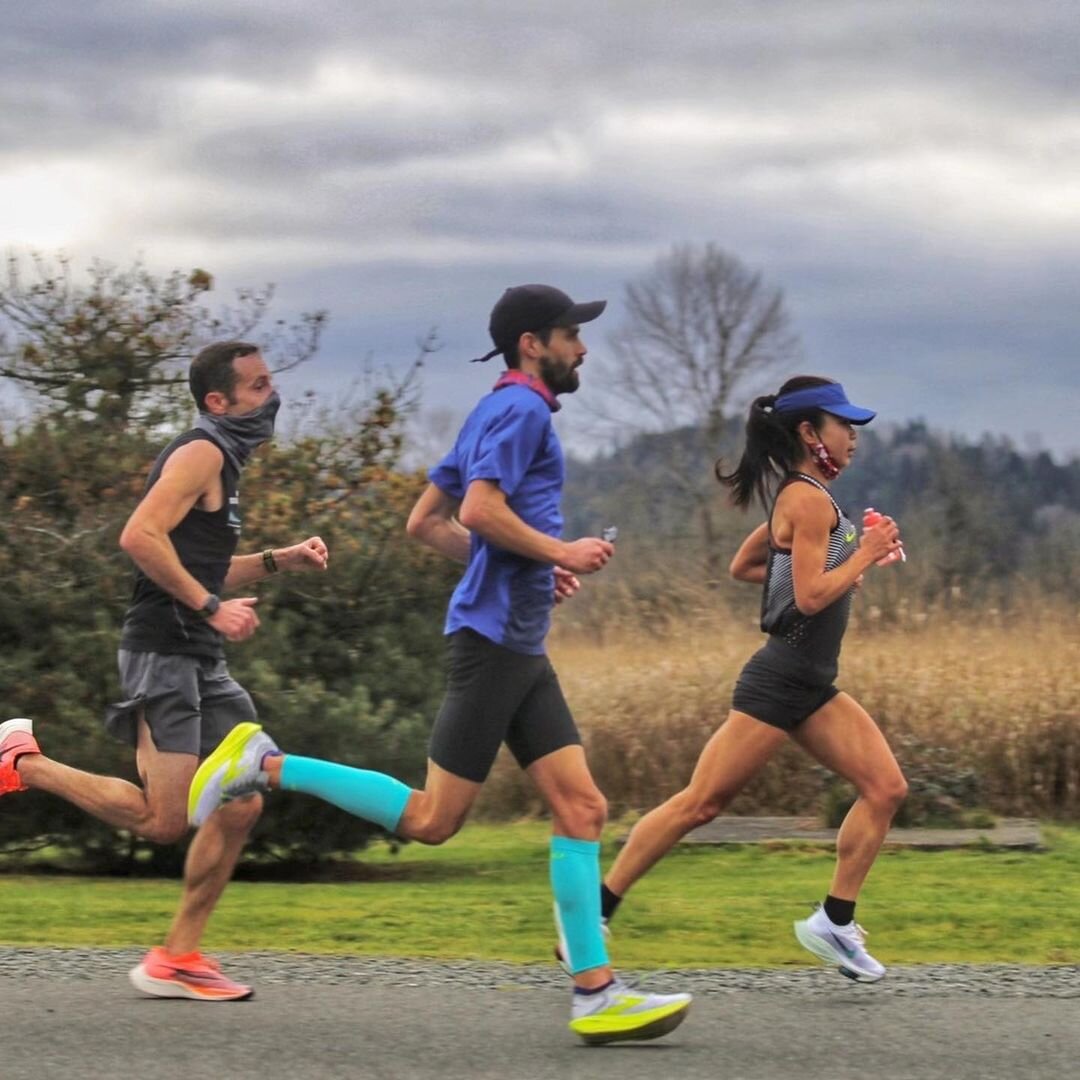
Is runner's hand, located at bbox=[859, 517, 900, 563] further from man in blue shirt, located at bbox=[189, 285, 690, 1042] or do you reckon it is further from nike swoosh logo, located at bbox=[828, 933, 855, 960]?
nike swoosh logo, located at bbox=[828, 933, 855, 960]

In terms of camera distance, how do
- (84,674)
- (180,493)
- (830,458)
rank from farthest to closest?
(84,674) < (830,458) < (180,493)

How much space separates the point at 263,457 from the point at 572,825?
5.92 m

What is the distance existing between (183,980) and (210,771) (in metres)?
0.67

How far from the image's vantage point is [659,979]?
19.9 feet

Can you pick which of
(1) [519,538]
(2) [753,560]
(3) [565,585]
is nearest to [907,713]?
(2) [753,560]

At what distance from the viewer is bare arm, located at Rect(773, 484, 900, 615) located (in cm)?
572

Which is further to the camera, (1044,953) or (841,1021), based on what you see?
(1044,953)

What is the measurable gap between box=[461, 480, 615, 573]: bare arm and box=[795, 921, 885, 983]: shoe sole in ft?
5.21

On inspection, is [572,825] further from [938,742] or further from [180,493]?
[938,742]

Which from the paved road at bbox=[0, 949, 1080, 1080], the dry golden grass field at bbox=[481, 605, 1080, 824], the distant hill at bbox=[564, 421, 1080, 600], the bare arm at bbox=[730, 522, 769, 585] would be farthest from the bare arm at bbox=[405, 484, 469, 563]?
the distant hill at bbox=[564, 421, 1080, 600]

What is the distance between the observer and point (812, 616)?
19.4 feet

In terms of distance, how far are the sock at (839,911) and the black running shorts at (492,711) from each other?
3.88 ft

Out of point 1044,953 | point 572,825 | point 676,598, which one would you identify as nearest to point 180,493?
point 572,825

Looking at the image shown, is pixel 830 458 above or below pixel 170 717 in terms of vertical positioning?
above
